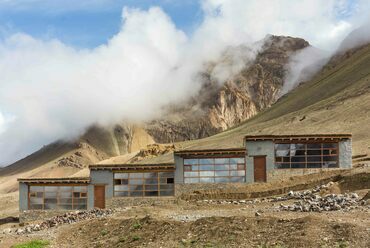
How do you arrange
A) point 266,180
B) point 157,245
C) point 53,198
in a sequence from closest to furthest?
point 157,245
point 266,180
point 53,198

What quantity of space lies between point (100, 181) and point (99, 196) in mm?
1370

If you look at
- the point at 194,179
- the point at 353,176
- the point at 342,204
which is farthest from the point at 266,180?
the point at 342,204

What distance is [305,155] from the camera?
50.8 metres

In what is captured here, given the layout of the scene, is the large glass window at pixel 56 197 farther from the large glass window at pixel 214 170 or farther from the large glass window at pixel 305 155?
the large glass window at pixel 305 155

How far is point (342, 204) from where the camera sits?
31375 millimetres

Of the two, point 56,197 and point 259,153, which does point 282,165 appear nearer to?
point 259,153

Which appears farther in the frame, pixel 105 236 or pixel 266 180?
pixel 266 180

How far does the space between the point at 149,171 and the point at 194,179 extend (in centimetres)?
412

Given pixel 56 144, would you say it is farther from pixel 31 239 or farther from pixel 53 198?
pixel 31 239

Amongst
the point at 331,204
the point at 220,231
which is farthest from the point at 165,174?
the point at 220,231

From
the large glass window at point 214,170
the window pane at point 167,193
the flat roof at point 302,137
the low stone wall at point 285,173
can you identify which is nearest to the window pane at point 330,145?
the flat roof at point 302,137

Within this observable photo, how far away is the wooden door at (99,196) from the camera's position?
52.0m

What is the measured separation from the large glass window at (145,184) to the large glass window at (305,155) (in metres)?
9.58

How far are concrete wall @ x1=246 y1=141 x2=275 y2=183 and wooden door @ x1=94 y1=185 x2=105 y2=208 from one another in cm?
1277
